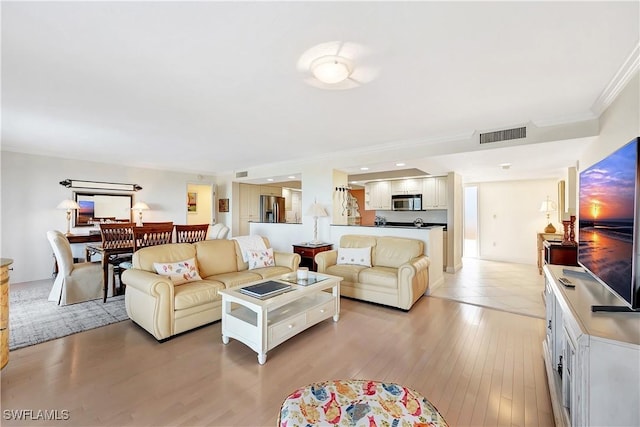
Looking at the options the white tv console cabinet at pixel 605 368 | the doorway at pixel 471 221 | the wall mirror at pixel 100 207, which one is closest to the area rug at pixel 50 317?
the wall mirror at pixel 100 207

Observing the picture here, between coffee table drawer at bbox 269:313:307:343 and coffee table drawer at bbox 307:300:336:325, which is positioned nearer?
coffee table drawer at bbox 269:313:307:343

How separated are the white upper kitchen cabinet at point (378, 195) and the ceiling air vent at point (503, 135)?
3.40 metres

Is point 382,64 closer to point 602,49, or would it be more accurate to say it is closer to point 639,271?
point 602,49

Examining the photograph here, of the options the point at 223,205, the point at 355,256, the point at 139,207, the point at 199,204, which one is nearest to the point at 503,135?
the point at 355,256

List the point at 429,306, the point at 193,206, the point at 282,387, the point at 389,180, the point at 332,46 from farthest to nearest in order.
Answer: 1. the point at 193,206
2. the point at 389,180
3. the point at 429,306
4. the point at 282,387
5. the point at 332,46

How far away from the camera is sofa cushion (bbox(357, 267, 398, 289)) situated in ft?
11.7

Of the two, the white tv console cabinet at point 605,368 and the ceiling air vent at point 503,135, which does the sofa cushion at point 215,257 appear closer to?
the white tv console cabinet at point 605,368

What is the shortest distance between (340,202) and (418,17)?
4.04 m

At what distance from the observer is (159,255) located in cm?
316

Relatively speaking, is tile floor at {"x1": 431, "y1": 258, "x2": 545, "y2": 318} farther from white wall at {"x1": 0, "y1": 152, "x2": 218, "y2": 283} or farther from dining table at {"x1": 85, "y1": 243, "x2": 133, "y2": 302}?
white wall at {"x1": 0, "y1": 152, "x2": 218, "y2": 283}

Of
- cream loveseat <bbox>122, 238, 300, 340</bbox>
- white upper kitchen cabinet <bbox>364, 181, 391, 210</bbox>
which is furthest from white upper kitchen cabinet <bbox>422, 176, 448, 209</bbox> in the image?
cream loveseat <bbox>122, 238, 300, 340</bbox>

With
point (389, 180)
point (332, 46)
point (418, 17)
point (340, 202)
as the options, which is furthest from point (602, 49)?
point (389, 180)

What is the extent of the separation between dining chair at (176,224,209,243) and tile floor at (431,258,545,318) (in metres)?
4.16

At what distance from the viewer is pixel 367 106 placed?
2.88 m
